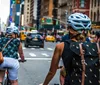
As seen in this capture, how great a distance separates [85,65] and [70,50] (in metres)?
0.26

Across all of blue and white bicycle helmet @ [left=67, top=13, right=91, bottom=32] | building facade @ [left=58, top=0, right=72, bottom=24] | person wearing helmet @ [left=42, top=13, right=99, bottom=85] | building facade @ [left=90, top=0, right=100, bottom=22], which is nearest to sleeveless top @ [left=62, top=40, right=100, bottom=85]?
person wearing helmet @ [left=42, top=13, right=99, bottom=85]

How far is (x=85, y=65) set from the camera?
14.2 ft

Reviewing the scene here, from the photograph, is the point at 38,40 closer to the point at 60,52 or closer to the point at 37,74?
the point at 37,74

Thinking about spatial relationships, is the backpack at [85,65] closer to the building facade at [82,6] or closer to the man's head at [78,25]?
the man's head at [78,25]

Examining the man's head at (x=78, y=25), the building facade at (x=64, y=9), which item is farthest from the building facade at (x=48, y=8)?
the man's head at (x=78, y=25)

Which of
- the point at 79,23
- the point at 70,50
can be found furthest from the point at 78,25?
the point at 70,50

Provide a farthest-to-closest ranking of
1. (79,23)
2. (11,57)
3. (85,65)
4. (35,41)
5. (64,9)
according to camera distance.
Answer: (64,9), (35,41), (11,57), (79,23), (85,65)

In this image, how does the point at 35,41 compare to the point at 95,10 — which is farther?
the point at 95,10

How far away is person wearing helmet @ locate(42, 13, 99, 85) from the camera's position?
4504mm

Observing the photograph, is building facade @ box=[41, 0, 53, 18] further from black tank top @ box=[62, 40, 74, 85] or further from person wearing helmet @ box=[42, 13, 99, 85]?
black tank top @ box=[62, 40, 74, 85]

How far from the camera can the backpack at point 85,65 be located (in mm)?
4332

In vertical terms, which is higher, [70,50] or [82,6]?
[70,50]

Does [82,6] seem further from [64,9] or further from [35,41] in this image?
[35,41]

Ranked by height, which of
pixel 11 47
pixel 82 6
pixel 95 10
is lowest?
pixel 82 6
